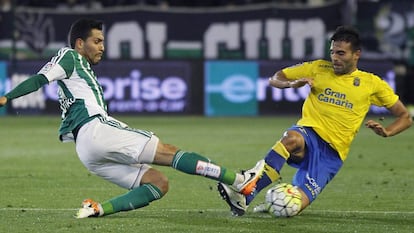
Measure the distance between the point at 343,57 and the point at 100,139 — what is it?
243 cm

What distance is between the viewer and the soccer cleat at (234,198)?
8820mm

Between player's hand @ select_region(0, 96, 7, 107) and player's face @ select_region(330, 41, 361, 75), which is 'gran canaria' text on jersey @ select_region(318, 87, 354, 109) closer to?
player's face @ select_region(330, 41, 361, 75)

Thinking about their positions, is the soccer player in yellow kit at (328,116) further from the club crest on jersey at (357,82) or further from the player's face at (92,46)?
the player's face at (92,46)

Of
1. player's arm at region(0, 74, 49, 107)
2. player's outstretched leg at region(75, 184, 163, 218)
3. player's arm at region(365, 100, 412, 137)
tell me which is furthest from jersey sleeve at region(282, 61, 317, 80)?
player's arm at region(0, 74, 49, 107)

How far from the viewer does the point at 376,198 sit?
35.5 ft

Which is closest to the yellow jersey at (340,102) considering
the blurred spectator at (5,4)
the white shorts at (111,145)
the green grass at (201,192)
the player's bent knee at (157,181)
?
the green grass at (201,192)

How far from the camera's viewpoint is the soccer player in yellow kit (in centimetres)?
927

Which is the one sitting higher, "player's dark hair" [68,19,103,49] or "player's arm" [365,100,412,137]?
"player's dark hair" [68,19,103,49]

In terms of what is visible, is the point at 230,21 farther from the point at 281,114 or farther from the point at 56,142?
the point at 56,142

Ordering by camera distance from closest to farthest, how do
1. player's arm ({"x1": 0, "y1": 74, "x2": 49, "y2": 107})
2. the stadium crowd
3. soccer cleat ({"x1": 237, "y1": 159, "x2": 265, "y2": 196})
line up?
1. player's arm ({"x1": 0, "y1": 74, "x2": 49, "y2": 107})
2. soccer cleat ({"x1": 237, "y1": 159, "x2": 265, "y2": 196})
3. the stadium crowd

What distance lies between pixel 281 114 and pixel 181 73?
2554mm

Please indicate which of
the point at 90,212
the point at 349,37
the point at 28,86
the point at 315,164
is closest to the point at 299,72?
the point at 349,37

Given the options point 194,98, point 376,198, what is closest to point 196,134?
point 194,98

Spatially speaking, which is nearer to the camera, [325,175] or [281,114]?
[325,175]
